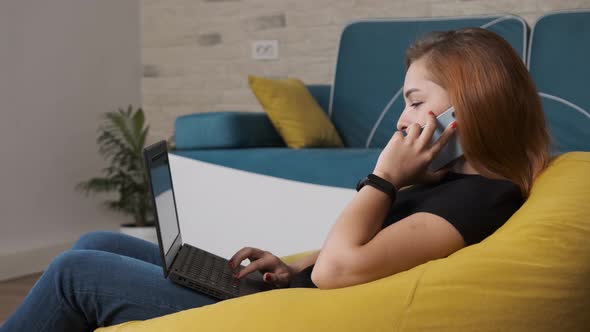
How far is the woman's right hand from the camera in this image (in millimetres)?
1564

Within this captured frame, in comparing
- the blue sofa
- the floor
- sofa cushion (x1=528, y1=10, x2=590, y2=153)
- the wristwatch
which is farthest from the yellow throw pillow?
the wristwatch

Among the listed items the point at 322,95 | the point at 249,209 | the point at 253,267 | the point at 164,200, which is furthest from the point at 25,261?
the point at 253,267

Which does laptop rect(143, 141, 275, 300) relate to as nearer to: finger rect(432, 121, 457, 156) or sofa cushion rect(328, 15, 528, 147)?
finger rect(432, 121, 457, 156)

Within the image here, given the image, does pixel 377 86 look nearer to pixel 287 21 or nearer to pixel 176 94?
pixel 287 21

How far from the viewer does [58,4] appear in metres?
4.22

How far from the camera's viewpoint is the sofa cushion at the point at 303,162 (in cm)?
303

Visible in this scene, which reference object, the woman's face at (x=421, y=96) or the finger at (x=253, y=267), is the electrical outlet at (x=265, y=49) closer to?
the finger at (x=253, y=267)

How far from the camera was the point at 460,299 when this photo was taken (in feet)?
3.98

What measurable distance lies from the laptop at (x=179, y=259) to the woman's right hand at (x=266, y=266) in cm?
2

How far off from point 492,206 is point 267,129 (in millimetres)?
2489

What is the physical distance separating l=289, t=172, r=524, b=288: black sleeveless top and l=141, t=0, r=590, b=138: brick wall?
2775mm

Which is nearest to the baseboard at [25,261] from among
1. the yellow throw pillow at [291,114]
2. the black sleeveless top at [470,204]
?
the yellow throw pillow at [291,114]

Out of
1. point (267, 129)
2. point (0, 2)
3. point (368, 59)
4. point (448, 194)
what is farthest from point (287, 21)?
point (448, 194)

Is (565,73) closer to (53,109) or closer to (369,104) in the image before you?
(369,104)
